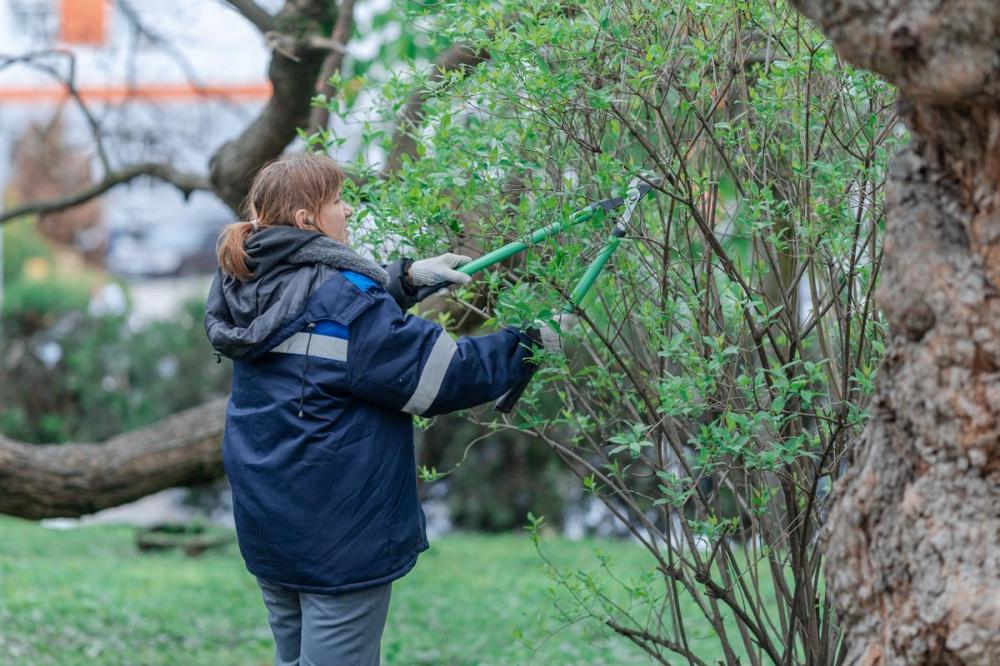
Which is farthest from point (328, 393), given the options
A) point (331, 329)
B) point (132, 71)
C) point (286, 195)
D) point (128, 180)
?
point (132, 71)

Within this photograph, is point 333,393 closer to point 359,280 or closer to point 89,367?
point 359,280

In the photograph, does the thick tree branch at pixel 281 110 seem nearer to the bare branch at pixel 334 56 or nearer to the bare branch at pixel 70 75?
the bare branch at pixel 334 56

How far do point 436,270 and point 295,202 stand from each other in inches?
14.5

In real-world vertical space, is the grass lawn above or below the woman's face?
below

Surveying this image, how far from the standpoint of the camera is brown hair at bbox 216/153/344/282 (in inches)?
106

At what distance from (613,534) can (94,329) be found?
15.3 ft

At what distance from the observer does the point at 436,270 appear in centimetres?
265

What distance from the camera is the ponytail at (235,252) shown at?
2.65 m

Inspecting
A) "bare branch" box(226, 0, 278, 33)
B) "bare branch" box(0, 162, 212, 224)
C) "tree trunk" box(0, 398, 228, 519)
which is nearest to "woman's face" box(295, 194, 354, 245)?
"tree trunk" box(0, 398, 228, 519)

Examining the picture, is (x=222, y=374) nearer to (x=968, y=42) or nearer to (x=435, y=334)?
(x=435, y=334)

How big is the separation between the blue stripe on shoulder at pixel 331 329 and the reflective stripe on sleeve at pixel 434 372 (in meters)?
0.20

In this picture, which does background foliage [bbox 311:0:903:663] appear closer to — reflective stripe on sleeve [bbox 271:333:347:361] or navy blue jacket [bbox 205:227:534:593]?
navy blue jacket [bbox 205:227:534:593]

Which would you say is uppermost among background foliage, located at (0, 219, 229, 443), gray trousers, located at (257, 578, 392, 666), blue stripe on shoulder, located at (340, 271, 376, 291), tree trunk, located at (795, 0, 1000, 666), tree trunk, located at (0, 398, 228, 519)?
tree trunk, located at (795, 0, 1000, 666)

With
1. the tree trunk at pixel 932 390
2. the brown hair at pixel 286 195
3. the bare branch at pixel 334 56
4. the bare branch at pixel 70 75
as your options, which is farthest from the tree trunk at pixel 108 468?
the tree trunk at pixel 932 390
